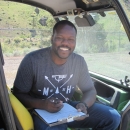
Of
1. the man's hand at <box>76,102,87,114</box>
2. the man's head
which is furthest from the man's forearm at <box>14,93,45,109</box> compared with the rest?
the man's head

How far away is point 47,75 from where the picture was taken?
233 cm

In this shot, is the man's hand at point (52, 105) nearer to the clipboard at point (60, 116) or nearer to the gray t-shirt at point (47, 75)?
the clipboard at point (60, 116)

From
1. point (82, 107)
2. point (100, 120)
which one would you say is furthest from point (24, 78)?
point (100, 120)

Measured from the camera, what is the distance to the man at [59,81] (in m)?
2.23

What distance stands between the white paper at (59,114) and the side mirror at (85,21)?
1071 mm

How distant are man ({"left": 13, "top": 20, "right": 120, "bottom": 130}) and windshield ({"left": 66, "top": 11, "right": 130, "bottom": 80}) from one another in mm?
455

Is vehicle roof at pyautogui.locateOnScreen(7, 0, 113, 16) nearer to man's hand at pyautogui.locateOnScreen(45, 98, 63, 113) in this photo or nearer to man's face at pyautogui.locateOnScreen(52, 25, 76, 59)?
man's face at pyautogui.locateOnScreen(52, 25, 76, 59)

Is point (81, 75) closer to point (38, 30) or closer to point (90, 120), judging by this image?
point (90, 120)

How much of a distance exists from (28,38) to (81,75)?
1553 millimetres

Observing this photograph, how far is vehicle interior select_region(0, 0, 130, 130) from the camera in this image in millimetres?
2275

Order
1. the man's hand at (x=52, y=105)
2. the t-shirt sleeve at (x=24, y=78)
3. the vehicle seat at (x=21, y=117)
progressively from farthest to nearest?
1. the t-shirt sleeve at (x=24, y=78)
2. the man's hand at (x=52, y=105)
3. the vehicle seat at (x=21, y=117)

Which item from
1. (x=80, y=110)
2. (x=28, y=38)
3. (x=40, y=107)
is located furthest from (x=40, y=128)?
(x=28, y=38)

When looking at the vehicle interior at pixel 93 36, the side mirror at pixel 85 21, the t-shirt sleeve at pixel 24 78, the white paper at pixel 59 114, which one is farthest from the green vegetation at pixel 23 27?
the white paper at pixel 59 114

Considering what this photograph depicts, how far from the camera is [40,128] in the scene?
2068 millimetres
